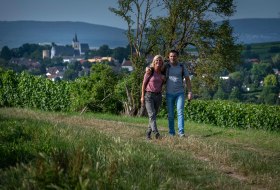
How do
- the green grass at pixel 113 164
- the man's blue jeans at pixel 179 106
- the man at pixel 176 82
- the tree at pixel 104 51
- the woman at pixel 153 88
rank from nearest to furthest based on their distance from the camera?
the green grass at pixel 113 164, the woman at pixel 153 88, the man at pixel 176 82, the man's blue jeans at pixel 179 106, the tree at pixel 104 51

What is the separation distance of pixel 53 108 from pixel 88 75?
371cm

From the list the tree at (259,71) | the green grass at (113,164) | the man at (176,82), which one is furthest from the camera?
the tree at (259,71)

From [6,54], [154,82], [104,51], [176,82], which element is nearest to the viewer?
[154,82]

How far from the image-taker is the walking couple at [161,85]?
1136 centimetres

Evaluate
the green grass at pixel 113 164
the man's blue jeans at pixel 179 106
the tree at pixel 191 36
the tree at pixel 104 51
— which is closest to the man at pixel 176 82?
the man's blue jeans at pixel 179 106

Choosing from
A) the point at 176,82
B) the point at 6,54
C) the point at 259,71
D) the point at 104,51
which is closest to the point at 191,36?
the point at 176,82

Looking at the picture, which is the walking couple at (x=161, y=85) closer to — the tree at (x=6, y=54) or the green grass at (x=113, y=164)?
the green grass at (x=113, y=164)

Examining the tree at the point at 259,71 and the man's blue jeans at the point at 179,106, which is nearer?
the man's blue jeans at the point at 179,106

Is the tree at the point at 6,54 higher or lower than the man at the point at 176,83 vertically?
higher

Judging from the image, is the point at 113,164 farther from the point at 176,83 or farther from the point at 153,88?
the point at 176,83

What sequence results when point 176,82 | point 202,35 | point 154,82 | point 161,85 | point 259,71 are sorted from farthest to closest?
point 259,71 → point 202,35 → point 176,82 → point 161,85 → point 154,82

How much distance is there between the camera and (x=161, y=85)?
37.9 ft

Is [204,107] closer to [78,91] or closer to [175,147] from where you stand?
[78,91]

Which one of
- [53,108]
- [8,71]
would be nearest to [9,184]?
[53,108]
